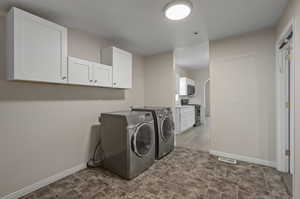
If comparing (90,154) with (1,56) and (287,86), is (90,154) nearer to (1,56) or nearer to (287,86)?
(1,56)

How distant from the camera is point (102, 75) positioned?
7.98 feet

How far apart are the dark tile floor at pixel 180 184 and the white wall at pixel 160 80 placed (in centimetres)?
169

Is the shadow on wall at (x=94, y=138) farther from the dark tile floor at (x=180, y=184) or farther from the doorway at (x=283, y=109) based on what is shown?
the doorway at (x=283, y=109)

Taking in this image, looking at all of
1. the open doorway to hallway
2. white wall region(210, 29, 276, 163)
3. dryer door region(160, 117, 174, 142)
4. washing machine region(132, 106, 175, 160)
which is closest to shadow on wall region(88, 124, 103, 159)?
washing machine region(132, 106, 175, 160)

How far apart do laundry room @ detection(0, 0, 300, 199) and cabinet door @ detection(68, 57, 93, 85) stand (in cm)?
2

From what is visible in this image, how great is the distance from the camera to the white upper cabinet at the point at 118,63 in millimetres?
2619

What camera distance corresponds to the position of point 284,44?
2049mm

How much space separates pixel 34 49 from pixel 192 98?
6.04 metres

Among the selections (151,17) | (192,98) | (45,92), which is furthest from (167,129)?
(192,98)

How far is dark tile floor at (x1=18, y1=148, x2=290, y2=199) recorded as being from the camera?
172 cm

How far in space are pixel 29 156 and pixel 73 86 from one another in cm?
113

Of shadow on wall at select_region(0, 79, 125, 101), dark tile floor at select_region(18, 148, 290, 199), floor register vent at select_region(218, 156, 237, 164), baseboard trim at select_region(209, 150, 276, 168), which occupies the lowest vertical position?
dark tile floor at select_region(18, 148, 290, 199)

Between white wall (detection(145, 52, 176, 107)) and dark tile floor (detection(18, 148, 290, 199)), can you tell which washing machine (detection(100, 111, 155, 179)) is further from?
white wall (detection(145, 52, 176, 107))

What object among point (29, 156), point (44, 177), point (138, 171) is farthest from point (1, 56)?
point (138, 171)
